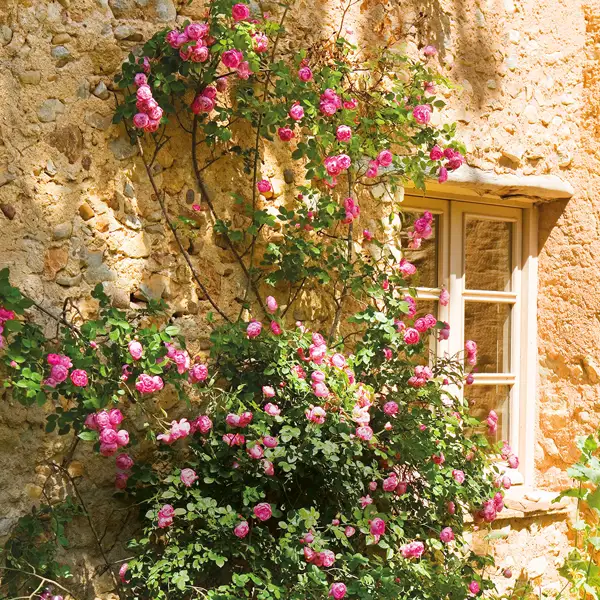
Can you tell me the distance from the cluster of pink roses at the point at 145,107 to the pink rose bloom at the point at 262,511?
132 cm

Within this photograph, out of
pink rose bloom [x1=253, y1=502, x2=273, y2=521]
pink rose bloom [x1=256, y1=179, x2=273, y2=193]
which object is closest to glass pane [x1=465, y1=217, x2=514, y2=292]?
pink rose bloom [x1=256, y1=179, x2=273, y2=193]

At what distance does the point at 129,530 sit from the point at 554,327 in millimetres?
2366

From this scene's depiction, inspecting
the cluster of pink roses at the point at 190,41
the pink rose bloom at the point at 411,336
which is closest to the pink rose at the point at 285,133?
the cluster of pink roses at the point at 190,41

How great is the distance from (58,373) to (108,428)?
0.25m

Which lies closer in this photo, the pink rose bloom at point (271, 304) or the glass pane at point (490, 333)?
the pink rose bloom at point (271, 304)

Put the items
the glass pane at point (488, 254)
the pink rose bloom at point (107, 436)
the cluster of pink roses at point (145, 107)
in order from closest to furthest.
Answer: the pink rose bloom at point (107, 436)
the cluster of pink roses at point (145, 107)
the glass pane at point (488, 254)

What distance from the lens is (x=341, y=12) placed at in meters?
3.90

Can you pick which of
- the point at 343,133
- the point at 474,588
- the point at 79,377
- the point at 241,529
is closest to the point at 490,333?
the point at 474,588

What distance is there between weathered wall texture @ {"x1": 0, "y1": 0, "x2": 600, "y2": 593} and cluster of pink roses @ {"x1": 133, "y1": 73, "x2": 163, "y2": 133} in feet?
0.45

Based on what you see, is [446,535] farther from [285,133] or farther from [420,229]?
[285,133]

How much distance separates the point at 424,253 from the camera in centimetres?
443

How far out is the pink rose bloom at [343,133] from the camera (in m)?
3.54

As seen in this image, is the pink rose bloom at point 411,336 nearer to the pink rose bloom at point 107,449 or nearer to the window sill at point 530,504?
the window sill at point 530,504

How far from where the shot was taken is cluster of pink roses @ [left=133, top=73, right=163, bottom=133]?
3.17 meters
